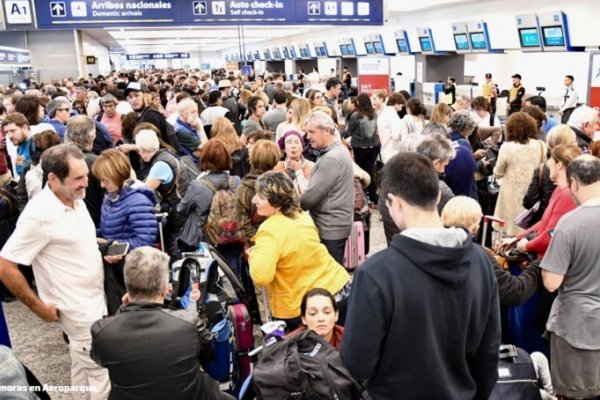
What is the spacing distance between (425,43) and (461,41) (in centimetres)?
173

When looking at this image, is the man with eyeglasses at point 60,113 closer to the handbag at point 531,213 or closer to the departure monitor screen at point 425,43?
the handbag at point 531,213

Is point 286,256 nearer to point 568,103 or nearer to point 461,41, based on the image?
point 568,103

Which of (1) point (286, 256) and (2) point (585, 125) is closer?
(1) point (286, 256)

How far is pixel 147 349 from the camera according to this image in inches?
78.2

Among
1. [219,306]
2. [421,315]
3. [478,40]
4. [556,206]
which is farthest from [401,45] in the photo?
[421,315]

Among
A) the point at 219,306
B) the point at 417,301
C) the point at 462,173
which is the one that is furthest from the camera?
the point at 462,173

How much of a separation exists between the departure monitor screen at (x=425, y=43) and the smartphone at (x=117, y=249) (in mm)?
14832

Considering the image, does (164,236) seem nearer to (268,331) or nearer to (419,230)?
Result: (268,331)

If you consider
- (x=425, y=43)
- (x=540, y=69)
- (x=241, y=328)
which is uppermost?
(x=425, y=43)

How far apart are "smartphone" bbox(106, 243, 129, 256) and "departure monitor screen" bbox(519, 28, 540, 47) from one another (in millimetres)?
11739

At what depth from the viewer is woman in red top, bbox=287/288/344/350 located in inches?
106

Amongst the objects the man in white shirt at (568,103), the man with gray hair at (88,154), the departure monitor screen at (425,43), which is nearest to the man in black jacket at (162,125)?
the man with gray hair at (88,154)

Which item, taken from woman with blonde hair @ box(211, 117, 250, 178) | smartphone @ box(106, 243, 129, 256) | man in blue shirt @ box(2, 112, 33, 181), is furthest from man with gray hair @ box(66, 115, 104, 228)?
woman with blonde hair @ box(211, 117, 250, 178)

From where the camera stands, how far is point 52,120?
559 centimetres
